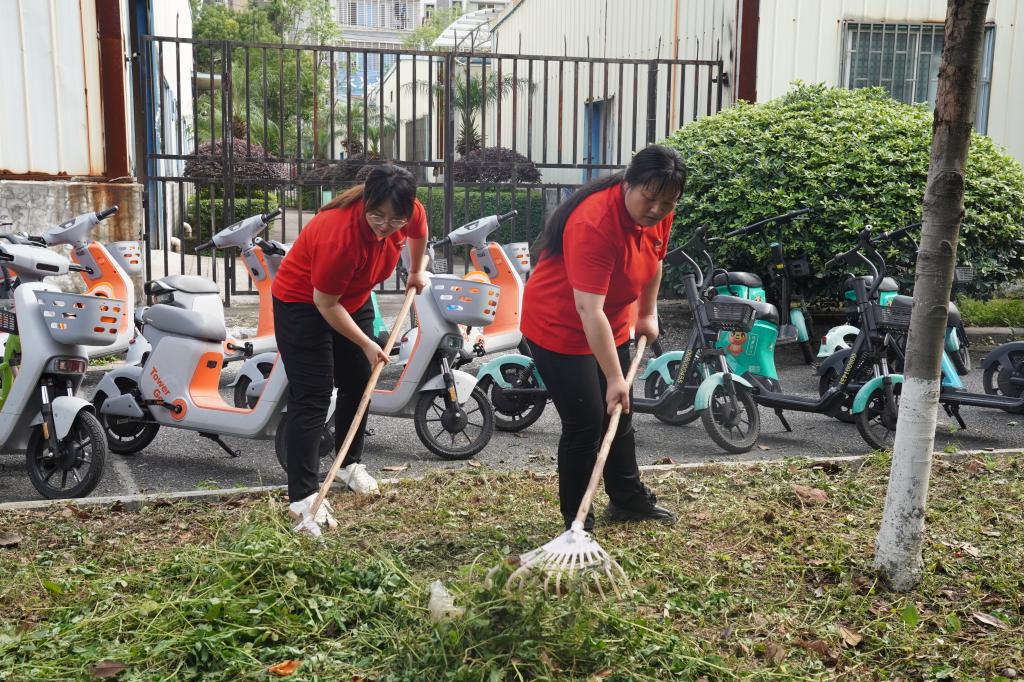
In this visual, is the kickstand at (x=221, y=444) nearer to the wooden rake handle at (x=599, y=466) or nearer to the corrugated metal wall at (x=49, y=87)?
the wooden rake handle at (x=599, y=466)

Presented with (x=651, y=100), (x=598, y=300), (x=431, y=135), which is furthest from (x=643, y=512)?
(x=431, y=135)

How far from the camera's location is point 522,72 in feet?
91.8

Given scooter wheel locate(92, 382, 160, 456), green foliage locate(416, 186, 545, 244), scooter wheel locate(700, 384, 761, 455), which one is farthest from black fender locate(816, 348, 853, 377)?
green foliage locate(416, 186, 545, 244)

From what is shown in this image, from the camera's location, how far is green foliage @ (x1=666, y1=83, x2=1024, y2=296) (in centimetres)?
905

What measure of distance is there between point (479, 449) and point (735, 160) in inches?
181

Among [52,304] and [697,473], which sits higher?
[52,304]

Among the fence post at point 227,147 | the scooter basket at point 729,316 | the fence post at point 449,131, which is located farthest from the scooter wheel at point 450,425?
the fence post at point 227,147

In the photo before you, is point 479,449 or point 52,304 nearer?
point 52,304

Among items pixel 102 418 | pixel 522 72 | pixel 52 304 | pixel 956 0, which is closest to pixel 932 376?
pixel 956 0

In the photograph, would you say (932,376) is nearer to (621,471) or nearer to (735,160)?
(621,471)

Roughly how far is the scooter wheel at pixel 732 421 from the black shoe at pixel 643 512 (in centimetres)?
165

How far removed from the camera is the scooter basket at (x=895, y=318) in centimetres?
650

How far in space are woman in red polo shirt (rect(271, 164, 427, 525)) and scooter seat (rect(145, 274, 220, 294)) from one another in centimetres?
221

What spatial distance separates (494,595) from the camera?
328 centimetres
